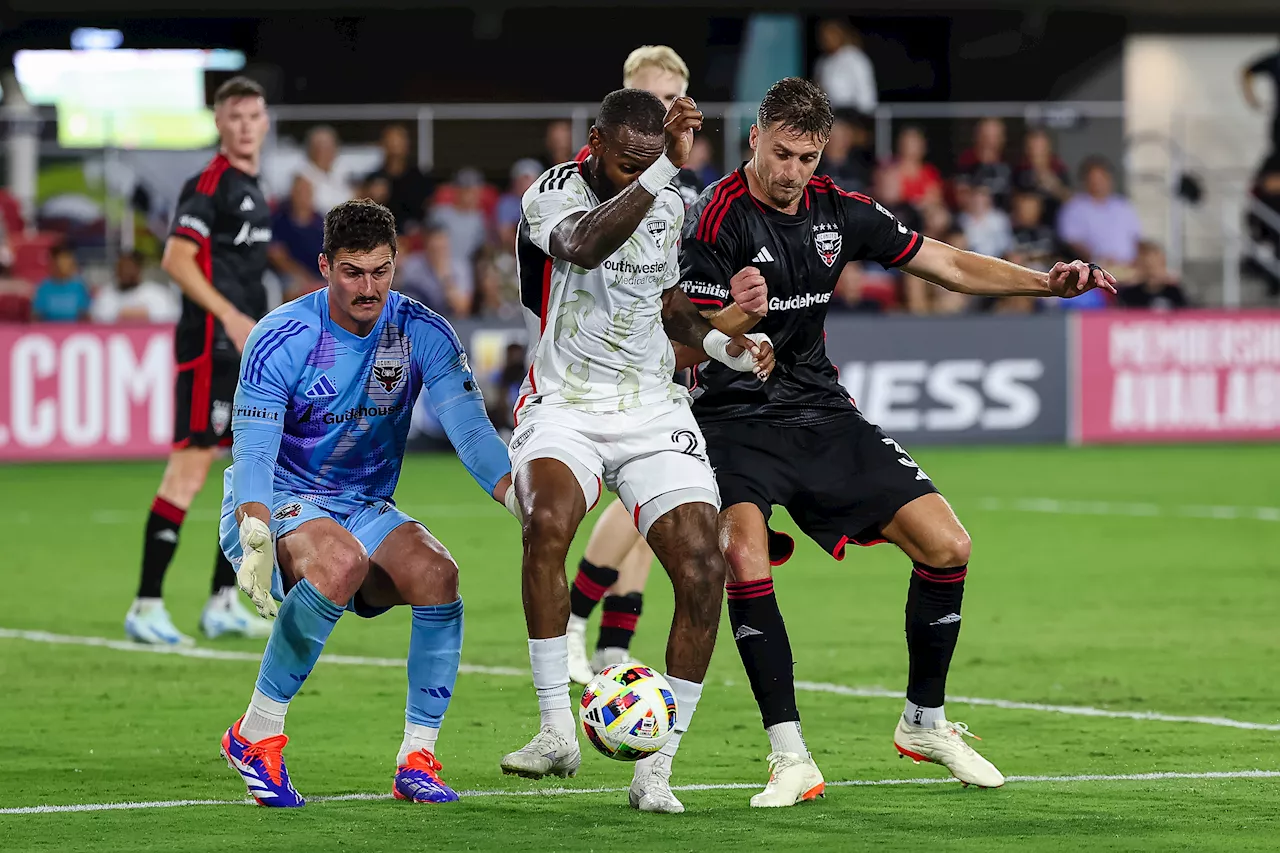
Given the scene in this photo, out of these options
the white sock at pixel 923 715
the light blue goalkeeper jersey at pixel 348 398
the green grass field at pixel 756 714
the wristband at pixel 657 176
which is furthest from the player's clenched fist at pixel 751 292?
the green grass field at pixel 756 714

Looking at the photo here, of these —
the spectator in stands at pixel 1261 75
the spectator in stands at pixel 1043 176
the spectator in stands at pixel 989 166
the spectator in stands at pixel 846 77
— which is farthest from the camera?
the spectator in stands at pixel 1261 75

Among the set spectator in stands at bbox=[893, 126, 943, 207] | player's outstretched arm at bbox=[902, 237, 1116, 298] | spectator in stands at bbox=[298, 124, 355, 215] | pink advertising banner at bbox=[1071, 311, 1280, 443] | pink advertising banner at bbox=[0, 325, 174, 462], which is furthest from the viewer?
spectator in stands at bbox=[893, 126, 943, 207]

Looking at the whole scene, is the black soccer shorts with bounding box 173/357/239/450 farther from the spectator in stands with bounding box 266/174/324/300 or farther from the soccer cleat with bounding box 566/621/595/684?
the spectator in stands with bounding box 266/174/324/300

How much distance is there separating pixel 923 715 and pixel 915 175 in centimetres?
1546

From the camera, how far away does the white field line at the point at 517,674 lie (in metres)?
7.54

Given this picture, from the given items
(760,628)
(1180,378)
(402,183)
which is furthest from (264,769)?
(1180,378)

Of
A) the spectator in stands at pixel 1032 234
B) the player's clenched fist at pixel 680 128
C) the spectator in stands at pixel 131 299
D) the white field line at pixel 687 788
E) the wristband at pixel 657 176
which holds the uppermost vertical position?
the spectator in stands at pixel 1032 234

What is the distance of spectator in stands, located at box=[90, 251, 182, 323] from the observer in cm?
1880

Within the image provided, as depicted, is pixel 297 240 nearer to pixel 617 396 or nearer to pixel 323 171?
pixel 323 171

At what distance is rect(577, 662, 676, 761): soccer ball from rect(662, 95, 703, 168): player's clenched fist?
154 cm

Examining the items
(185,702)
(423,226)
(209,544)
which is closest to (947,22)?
(423,226)

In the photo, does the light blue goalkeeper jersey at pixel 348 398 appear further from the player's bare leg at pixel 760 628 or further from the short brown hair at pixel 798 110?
the short brown hair at pixel 798 110

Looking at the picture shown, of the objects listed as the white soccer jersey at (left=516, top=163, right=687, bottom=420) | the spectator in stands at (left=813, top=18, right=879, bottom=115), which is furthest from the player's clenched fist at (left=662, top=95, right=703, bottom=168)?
the spectator in stands at (left=813, top=18, right=879, bottom=115)

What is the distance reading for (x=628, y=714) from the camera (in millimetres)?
5898
